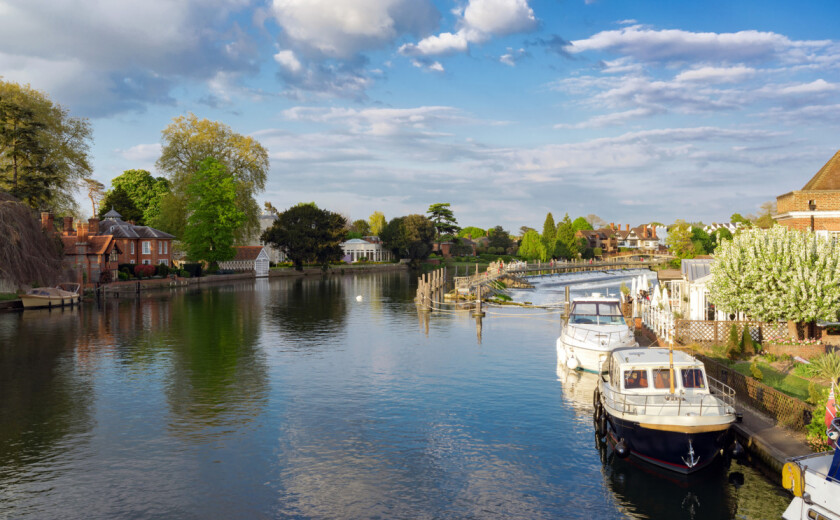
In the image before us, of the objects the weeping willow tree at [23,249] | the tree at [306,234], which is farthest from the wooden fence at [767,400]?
the tree at [306,234]

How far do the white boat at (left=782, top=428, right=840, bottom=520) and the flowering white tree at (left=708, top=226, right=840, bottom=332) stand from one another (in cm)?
1616

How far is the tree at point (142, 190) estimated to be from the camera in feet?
420

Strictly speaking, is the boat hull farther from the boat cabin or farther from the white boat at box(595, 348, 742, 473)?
the boat cabin

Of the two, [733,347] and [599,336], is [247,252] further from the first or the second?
[733,347]

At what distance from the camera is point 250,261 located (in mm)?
113062

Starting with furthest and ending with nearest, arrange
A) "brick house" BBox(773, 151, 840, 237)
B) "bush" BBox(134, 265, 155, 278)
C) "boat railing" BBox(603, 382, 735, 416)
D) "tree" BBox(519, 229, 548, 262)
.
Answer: "tree" BBox(519, 229, 548, 262) → "bush" BBox(134, 265, 155, 278) → "brick house" BBox(773, 151, 840, 237) → "boat railing" BBox(603, 382, 735, 416)

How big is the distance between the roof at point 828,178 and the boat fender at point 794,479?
31496mm

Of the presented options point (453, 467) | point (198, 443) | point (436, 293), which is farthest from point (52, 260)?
point (453, 467)

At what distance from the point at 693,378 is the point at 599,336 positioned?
11.2 m

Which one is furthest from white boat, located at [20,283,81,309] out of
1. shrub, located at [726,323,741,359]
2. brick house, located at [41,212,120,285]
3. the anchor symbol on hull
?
the anchor symbol on hull

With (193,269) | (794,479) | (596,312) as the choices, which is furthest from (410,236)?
(794,479)

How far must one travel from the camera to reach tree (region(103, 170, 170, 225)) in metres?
128

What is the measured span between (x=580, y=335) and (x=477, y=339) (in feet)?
40.9

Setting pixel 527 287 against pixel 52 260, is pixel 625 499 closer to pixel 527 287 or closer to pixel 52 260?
pixel 52 260
